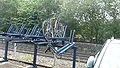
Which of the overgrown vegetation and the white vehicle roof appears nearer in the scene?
the white vehicle roof

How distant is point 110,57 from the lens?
348 cm

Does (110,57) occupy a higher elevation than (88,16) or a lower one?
lower

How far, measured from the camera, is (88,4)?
23469mm

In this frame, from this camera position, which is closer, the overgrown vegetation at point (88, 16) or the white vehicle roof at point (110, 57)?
the white vehicle roof at point (110, 57)

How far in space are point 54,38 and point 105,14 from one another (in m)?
17.0

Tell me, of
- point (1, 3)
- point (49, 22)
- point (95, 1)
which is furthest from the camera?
point (1, 3)

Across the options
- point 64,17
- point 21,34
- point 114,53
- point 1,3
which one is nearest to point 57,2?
point 64,17

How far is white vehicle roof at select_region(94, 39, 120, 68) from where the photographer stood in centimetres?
328

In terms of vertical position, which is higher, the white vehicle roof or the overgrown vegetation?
the overgrown vegetation

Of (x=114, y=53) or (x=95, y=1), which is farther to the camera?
(x=95, y=1)

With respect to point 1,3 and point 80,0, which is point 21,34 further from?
point 1,3

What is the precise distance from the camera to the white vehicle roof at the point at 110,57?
3277 mm

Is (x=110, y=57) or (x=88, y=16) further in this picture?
(x=88, y=16)

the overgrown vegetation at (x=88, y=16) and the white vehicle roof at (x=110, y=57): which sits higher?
the overgrown vegetation at (x=88, y=16)
